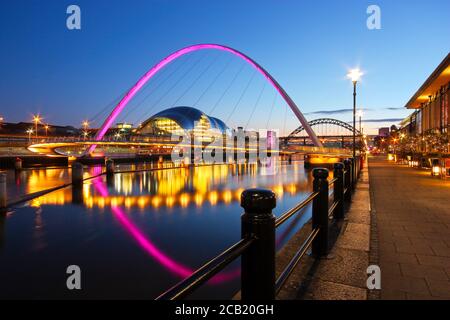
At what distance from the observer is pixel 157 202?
14.4m

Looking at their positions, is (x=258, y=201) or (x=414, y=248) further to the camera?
(x=414, y=248)

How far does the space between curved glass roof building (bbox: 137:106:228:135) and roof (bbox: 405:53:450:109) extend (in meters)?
79.2

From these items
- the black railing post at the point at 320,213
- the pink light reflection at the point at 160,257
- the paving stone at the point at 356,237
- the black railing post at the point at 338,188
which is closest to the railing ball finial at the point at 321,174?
the black railing post at the point at 320,213

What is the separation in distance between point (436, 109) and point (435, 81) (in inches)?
252

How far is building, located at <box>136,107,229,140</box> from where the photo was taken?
116250 millimetres

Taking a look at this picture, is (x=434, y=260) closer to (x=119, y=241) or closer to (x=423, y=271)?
(x=423, y=271)

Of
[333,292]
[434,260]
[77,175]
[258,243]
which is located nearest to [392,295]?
[333,292]

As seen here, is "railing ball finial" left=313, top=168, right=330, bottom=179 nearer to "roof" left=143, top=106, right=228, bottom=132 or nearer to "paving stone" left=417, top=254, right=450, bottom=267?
"paving stone" left=417, top=254, right=450, bottom=267

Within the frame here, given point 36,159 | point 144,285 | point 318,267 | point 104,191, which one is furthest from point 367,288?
point 36,159

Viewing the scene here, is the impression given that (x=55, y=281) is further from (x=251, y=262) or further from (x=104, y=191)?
(x=104, y=191)

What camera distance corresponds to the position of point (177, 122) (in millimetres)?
116312

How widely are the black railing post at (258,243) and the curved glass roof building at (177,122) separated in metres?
110

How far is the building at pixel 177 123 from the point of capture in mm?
116250
